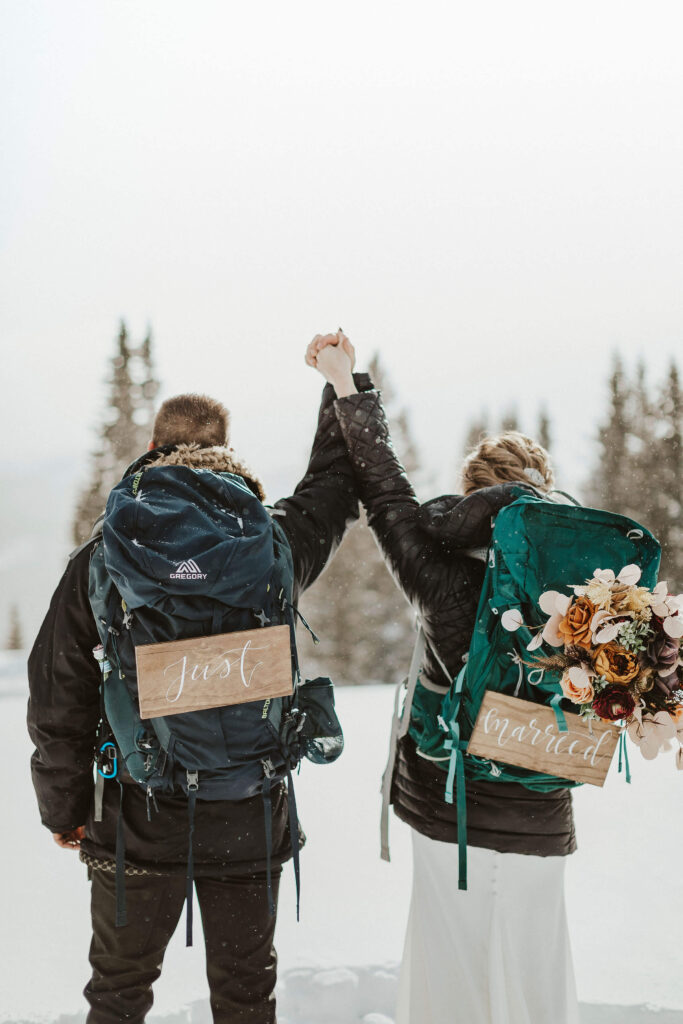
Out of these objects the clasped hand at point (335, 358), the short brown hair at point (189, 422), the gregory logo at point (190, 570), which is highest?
the clasped hand at point (335, 358)

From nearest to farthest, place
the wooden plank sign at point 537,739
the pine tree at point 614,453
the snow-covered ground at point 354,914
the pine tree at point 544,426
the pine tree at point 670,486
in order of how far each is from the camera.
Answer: the wooden plank sign at point 537,739 → the snow-covered ground at point 354,914 → the pine tree at point 670,486 → the pine tree at point 614,453 → the pine tree at point 544,426

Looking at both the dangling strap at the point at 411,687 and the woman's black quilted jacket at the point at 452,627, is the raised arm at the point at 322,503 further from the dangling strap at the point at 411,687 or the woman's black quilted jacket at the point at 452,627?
the dangling strap at the point at 411,687

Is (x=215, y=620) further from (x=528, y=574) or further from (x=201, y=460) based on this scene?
(x=528, y=574)

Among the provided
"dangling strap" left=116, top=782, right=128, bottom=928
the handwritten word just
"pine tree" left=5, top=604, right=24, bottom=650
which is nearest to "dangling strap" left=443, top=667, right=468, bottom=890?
the handwritten word just

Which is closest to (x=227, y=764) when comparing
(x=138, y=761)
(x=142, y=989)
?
(x=138, y=761)

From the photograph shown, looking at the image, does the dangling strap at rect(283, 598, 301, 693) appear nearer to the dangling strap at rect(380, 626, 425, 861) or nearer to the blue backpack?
the blue backpack

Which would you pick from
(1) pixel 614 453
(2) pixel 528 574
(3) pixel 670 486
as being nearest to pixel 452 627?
(2) pixel 528 574

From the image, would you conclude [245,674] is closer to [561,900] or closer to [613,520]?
[613,520]

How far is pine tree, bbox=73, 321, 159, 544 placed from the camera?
779 inches

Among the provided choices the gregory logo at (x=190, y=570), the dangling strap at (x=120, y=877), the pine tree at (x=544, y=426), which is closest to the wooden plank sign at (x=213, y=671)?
the gregory logo at (x=190, y=570)

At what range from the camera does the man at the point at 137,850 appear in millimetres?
2389

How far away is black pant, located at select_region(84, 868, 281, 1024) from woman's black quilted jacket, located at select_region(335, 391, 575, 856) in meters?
0.60

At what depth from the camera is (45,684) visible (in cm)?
244

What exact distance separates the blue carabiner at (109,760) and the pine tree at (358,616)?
21.3 m
